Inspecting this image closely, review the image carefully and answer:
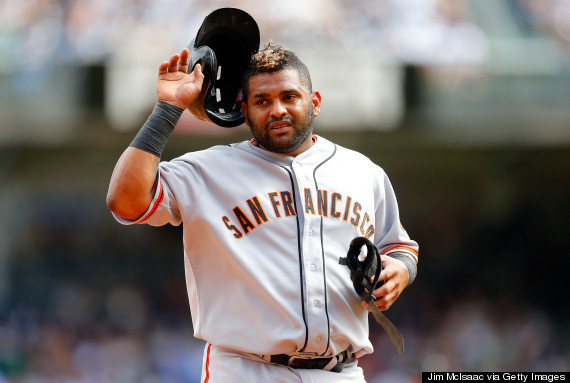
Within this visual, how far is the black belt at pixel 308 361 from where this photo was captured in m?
2.53

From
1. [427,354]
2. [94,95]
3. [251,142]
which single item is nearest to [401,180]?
[427,354]

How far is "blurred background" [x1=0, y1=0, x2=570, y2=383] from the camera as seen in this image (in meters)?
9.55

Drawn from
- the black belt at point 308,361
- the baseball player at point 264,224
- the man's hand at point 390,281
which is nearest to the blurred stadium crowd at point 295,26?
the baseball player at point 264,224

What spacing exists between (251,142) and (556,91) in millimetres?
8253

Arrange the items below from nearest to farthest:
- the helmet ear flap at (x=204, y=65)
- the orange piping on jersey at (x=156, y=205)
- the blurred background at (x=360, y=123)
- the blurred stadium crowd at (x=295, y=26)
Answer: the orange piping on jersey at (x=156, y=205)
the helmet ear flap at (x=204, y=65)
the blurred background at (x=360, y=123)
the blurred stadium crowd at (x=295, y=26)

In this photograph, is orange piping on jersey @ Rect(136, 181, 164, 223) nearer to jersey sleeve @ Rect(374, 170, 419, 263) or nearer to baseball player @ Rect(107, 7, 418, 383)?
baseball player @ Rect(107, 7, 418, 383)

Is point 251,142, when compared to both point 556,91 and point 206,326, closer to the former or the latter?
point 206,326

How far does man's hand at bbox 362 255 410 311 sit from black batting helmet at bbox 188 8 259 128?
0.76 metres

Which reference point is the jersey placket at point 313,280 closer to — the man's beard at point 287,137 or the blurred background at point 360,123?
the man's beard at point 287,137

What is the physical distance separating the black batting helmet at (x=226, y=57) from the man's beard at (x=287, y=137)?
14cm

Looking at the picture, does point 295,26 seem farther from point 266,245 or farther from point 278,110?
point 266,245

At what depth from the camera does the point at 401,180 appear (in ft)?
41.5

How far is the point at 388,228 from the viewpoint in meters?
2.92

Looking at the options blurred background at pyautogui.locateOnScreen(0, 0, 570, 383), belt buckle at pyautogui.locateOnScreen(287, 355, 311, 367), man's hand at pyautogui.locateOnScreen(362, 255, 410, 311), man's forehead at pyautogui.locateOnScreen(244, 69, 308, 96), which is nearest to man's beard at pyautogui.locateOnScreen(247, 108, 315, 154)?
man's forehead at pyautogui.locateOnScreen(244, 69, 308, 96)
